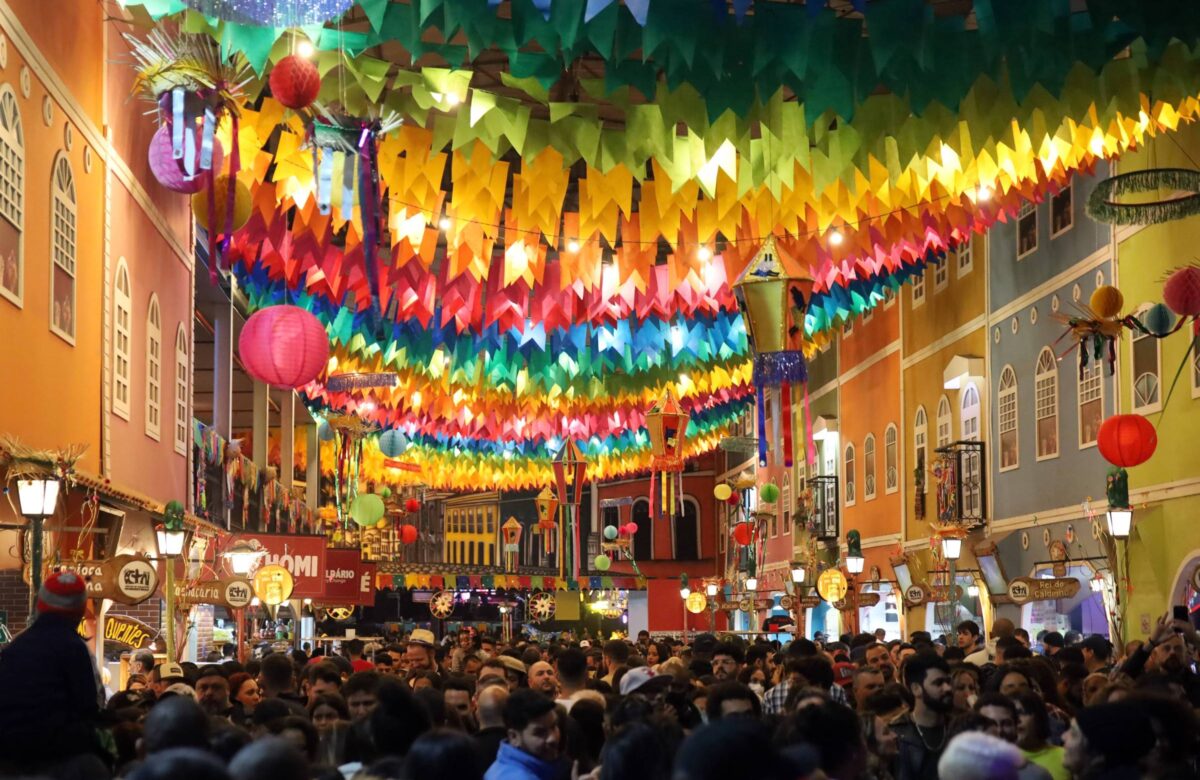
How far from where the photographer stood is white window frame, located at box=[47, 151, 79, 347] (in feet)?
42.8

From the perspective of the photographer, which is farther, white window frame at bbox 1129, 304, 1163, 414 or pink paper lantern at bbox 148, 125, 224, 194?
white window frame at bbox 1129, 304, 1163, 414

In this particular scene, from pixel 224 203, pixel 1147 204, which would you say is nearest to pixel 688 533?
pixel 1147 204

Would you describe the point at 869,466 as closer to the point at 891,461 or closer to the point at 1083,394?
the point at 891,461

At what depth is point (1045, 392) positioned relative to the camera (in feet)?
71.7

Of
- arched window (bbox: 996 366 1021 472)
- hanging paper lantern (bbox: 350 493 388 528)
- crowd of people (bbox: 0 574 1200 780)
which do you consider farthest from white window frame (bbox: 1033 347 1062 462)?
hanging paper lantern (bbox: 350 493 388 528)

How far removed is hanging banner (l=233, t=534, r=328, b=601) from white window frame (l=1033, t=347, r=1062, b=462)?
9.67 meters

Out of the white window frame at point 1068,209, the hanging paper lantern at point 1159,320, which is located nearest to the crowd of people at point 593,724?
the hanging paper lantern at point 1159,320

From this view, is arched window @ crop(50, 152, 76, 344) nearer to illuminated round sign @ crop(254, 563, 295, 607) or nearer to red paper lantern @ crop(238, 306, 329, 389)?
red paper lantern @ crop(238, 306, 329, 389)

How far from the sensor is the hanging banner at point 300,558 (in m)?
19.4

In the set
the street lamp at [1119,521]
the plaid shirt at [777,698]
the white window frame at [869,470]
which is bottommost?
the plaid shirt at [777,698]

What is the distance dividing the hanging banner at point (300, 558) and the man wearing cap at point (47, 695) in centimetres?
1287

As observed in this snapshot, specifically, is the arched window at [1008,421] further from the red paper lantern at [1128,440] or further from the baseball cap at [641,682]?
the baseball cap at [641,682]

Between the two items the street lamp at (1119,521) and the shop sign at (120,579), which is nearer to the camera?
the shop sign at (120,579)

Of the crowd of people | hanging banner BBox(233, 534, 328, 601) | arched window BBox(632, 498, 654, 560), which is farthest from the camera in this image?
arched window BBox(632, 498, 654, 560)
